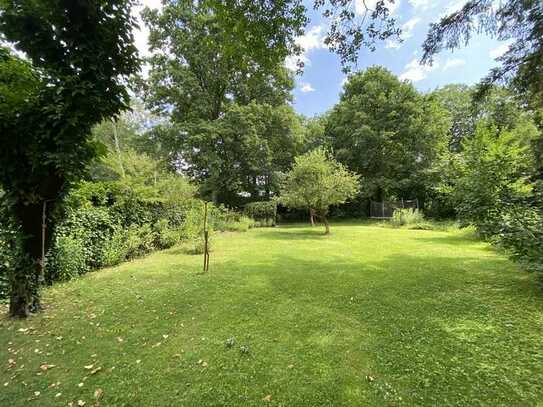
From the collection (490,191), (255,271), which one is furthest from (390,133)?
(255,271)

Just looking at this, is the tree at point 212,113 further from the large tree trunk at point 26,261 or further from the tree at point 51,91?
the large tree trunk at point 26,261

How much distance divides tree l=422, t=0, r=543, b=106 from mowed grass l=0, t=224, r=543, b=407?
3502mm

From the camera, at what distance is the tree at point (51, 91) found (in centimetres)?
332

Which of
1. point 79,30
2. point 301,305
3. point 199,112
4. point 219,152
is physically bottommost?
point 301,305

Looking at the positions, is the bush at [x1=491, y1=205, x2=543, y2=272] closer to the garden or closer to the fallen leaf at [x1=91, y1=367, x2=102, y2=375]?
the garden

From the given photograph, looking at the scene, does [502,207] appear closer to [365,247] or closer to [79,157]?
[365,247]

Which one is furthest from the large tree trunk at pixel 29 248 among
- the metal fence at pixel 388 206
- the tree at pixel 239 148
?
the metal fence at pixel 388 206

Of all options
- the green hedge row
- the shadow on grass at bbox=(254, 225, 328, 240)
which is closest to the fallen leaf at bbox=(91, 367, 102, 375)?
the green hedge row

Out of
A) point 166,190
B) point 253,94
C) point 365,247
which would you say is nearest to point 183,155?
point 253,94

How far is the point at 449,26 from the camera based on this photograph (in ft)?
13.2

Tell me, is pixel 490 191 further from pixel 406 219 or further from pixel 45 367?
pixel 406 219

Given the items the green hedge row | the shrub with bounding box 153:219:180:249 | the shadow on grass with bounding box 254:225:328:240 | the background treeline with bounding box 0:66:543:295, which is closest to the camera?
the background treeline with bounding box 0:66:543:295

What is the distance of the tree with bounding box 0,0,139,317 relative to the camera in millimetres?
3324

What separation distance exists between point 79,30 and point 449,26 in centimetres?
553
